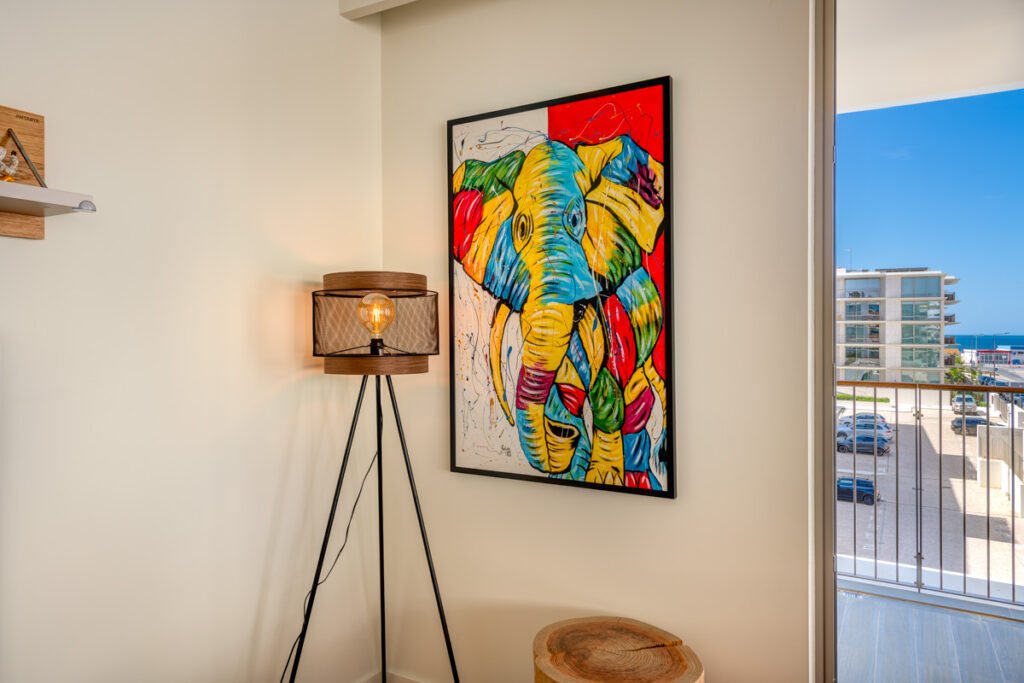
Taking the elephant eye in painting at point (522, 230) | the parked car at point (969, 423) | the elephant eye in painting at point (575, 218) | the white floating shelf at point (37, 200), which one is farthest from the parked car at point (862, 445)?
the white floating shelf at point (37, 200)

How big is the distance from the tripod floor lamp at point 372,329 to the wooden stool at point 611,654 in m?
0.51

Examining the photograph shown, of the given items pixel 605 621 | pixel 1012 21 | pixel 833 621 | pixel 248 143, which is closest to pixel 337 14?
pixel 248 143

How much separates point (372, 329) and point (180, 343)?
1.83 feet

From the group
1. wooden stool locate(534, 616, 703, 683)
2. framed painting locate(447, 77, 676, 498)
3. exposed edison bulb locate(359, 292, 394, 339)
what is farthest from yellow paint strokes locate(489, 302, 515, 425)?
wooden stool locate(534, 616, 703, 683)

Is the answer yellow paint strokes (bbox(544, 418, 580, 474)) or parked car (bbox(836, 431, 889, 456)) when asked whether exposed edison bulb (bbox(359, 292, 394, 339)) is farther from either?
parked car (bbox(836, 431, 889, 456))

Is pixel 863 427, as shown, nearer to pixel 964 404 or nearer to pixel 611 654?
pixel 964 404

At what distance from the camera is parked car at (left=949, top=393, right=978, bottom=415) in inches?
72.9

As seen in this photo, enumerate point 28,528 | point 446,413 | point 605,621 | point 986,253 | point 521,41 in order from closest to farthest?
point 28,528, point 986,253, point 605,621, point 521,41, point 446,413

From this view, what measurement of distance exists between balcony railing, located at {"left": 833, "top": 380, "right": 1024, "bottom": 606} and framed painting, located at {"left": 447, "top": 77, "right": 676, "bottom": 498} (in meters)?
0.55

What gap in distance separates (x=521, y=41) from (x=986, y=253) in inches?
62.4

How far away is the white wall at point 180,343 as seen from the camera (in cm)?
162

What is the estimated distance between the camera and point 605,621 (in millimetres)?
2055

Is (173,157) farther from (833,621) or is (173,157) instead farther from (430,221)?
(833,621)

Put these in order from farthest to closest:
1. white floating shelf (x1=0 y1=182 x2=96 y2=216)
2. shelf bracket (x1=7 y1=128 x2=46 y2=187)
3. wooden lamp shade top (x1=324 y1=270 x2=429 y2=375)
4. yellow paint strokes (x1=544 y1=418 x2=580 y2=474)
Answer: yellow paint strokes (x1=544 y1=418 x2=580 y2=474)
wooden lamp shade top (x1=324 y1=270 x2=429 y2=375)
shelf bracket (x1=7 y1=128 x2=46 y2=187)
white floating shelf (x1=0 y1=182 x2=96 y2=216)
